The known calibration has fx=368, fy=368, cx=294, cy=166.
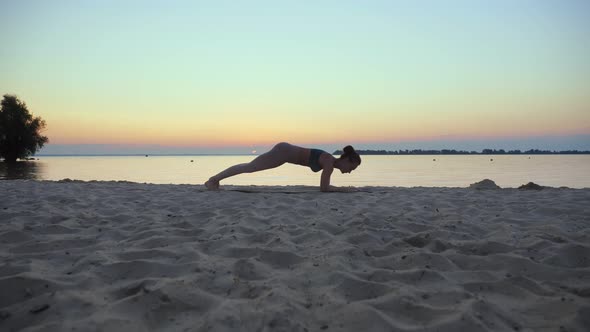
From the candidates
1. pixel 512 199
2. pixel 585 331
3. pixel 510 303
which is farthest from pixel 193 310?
pixel 512 199

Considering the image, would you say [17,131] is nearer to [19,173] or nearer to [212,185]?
[19,173]

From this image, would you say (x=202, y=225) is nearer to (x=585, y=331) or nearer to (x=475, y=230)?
(x=475, y=230)

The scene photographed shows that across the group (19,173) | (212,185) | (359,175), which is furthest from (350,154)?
(19,173)

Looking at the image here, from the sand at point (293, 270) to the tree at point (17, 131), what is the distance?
144 feet

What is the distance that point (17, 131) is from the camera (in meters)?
39.9

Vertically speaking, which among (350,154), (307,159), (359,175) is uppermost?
(350,154)

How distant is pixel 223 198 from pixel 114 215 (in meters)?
1.98

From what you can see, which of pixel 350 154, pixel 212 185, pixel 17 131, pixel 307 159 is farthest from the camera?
pixel 17 131

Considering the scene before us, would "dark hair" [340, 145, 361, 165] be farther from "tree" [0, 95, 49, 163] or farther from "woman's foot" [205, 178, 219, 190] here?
"tree" [0, 95, 49, 163]

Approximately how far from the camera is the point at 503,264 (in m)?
2.74

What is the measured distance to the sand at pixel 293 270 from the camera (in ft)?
6.43

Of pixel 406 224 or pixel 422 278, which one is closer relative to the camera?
pixel 422 278

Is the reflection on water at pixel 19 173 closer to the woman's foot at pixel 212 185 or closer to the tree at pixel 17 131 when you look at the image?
the woman's foot at pixel 212 185

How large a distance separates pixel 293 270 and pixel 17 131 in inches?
1890
